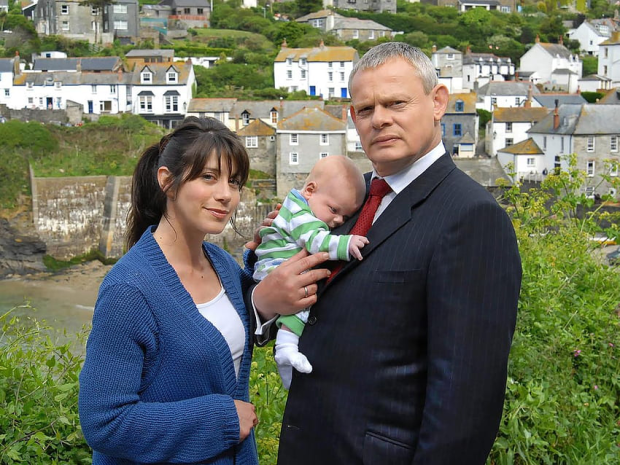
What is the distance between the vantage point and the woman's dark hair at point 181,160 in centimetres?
209

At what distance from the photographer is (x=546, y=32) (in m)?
60.9

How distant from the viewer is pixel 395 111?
1960 millimetres

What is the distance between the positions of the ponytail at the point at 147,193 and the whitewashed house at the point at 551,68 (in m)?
47.8

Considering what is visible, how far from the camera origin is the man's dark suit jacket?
1.78 m

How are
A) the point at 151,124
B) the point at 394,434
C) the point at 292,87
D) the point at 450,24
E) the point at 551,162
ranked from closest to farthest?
1. the point at 394,434
2. the point at 551,162
3. the point at 151,124
4. the point at 292,87
5. the point at 450,24

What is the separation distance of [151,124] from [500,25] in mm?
37630

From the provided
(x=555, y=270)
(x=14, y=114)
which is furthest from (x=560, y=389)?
(x=14, y=114)

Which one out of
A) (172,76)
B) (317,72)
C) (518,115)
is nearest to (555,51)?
(317,72)

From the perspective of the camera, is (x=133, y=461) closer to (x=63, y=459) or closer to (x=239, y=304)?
(x=239, y=304)

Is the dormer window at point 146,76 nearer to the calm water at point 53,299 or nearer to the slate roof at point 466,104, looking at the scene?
the slate roof at point 466,104

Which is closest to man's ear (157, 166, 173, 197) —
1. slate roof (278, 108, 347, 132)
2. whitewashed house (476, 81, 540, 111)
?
slate roof (278, 108, 347, 132)

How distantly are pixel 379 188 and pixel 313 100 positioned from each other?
33898 millimetres

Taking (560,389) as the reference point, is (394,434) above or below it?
above

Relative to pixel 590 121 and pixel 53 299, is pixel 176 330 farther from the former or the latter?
pixel 590 121
